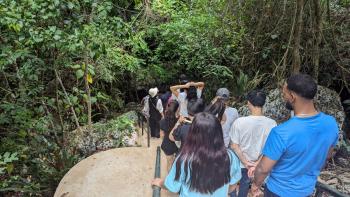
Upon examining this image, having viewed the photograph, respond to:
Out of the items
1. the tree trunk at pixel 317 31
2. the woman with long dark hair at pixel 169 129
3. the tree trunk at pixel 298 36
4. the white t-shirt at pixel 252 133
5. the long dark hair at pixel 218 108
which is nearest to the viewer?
the white t-shirt at pixel 252 133

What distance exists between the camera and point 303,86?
234 cm

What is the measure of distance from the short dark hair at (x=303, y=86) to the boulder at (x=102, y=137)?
5.75 meters

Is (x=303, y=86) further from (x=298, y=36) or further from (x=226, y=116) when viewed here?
(x=298, y=36)

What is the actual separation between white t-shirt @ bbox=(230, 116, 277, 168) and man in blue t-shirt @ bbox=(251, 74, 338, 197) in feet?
2.78

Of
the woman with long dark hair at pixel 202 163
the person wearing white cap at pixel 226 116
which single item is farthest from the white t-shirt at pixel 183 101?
the woman with long dark hair at pixel 202 163

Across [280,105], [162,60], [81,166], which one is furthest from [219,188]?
[162,60]

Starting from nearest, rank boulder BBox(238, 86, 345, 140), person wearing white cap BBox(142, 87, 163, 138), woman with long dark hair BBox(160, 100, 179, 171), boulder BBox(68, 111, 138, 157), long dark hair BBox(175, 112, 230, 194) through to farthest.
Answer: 1. long dark hair BBox(175, 112, 230, 194)
2. woman with long dark hair BBox(160, 100, 179, 171)
3. boulder BBox(238, 86, 345, 140)
4. boulder BBox(68, 111, 138, 157)
5. person wearing white cap BBox(142, 87, 163, 138)

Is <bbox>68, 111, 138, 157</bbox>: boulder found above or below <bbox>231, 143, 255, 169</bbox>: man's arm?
below

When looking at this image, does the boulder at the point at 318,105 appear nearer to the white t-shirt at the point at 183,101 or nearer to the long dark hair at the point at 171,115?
the white t-shirt at the point at 183,101

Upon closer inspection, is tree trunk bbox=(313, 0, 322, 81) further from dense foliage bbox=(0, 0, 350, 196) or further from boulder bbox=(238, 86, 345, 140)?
boulder bbox=(238, 86, 345, 140)

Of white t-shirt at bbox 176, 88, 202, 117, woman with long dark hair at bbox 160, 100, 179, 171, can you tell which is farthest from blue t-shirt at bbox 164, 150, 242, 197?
white t-shirt at bbox 176, 88, 202, 117

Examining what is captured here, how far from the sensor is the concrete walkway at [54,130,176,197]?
18.3ft

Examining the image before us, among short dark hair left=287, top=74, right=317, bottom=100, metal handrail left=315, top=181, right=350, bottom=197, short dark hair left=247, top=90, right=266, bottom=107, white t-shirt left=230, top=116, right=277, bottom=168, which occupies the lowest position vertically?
metal handrail left=315, top=181, right=350, bottom=197

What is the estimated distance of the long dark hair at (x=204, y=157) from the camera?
7.63 feet
